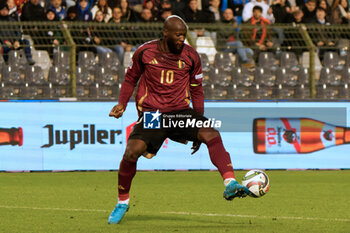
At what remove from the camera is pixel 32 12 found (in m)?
16.2

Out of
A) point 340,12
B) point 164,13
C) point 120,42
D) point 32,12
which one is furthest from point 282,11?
point 32,12

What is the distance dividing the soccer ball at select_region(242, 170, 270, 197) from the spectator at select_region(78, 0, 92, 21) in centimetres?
1030

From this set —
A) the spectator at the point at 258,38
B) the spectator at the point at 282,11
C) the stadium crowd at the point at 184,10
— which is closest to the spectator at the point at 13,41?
the stadium crowd at the point at 184,10

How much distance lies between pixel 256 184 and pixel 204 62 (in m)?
9.01

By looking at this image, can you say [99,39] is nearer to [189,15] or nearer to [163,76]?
[189,15]

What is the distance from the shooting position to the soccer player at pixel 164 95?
23.3ft

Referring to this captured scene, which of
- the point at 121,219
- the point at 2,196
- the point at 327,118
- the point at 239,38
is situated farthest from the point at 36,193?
the point at 239,38

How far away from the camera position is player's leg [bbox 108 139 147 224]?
23.6 feet

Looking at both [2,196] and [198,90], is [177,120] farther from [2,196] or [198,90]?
[2,196]

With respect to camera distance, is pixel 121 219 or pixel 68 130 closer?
pixel 121 219

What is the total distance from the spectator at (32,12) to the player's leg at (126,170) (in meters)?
9.39

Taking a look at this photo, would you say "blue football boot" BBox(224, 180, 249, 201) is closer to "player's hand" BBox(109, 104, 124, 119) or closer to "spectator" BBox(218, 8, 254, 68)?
"player's hand" BBox(109, 104, 124, 119)

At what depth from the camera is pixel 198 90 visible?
7.49 m

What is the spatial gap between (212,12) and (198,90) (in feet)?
33.9
